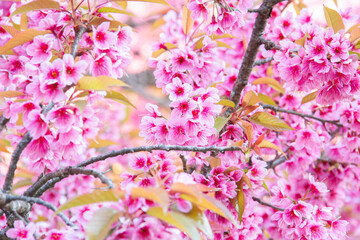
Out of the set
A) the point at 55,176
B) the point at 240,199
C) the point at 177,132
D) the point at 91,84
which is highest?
the point at 91,84

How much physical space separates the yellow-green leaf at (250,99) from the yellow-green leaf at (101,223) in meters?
0.77

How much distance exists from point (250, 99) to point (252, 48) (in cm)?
27

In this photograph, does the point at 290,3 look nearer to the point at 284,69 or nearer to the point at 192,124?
the point at 284,69

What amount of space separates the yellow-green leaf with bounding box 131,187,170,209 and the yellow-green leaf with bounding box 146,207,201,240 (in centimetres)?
3

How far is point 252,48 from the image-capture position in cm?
166

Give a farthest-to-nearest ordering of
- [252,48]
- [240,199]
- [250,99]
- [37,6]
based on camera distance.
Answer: [252,48] → [250,99] → [240,199] → [37,6]

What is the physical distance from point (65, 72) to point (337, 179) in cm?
181

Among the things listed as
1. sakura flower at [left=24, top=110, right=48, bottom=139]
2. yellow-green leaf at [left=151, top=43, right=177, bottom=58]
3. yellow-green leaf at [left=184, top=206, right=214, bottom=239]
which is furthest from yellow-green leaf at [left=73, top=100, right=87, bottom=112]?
yellow-green leaf at [left=151, top=43, right=177, bottom=58]

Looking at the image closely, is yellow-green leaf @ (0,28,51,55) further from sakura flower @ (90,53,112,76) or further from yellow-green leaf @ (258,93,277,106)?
yellow-green leaf @ (258,93,277,106)

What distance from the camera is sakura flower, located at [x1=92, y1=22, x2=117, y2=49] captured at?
4.33 ft

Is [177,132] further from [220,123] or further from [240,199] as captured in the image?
[240,199]

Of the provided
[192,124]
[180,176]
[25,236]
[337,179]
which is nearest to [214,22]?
[192,124]

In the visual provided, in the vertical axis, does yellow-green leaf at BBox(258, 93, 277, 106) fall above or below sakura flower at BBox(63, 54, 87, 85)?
below

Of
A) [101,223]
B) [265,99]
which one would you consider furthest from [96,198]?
[265,99]
